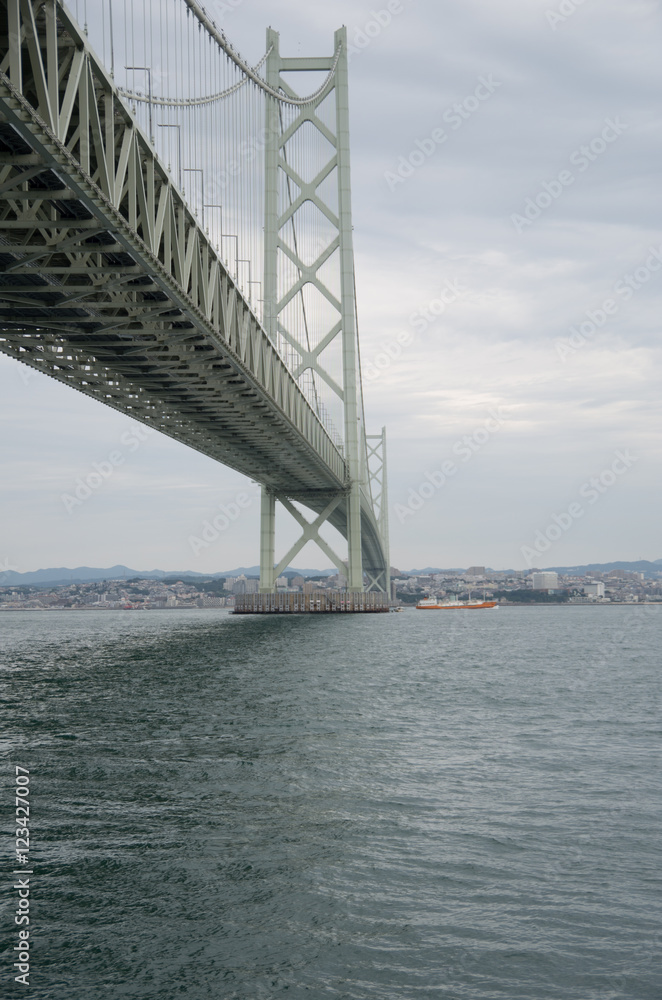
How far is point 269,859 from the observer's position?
7797 millimetres

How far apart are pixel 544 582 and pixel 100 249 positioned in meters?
175

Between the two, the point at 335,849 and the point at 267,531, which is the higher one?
the point at 267,531

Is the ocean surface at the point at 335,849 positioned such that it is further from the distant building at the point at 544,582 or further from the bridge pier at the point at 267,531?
the distant building at the point at 544,582

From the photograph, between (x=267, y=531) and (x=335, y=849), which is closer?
(x=335, y=849)

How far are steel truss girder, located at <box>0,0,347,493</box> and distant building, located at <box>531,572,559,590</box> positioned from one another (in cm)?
15158

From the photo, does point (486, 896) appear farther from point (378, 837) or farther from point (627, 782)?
point (627, 782)

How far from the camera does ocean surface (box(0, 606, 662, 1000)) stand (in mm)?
5805

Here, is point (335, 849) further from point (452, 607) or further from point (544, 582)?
point (544, 582)

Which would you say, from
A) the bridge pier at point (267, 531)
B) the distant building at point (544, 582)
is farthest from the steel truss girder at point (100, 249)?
the distant building at point (544, 582)

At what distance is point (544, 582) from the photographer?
604 ft

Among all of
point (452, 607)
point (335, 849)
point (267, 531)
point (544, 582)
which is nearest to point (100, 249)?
point (335, 849)

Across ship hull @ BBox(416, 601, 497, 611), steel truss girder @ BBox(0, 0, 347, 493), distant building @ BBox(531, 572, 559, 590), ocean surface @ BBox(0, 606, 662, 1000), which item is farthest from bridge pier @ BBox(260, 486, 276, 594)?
distant building @ BBox(531, 572, 559, 590)

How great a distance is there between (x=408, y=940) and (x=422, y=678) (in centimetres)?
1760

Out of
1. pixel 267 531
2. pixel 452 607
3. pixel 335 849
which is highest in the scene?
pixel 267 531
